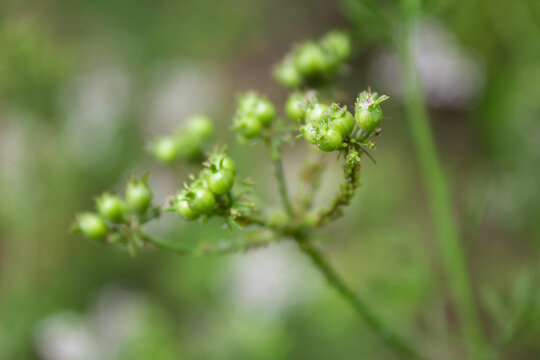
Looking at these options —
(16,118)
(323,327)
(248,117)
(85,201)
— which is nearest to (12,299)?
(85,201)

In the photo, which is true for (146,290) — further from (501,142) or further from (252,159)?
(501,142)

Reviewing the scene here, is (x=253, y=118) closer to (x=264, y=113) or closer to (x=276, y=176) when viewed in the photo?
(x=264, y=113)

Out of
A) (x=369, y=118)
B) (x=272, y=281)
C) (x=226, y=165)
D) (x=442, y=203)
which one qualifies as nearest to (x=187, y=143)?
(x=226, y=165)

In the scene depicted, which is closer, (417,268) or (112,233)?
(112,233)

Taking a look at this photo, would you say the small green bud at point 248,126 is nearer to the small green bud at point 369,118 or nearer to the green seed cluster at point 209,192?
the green seed cluster at point 209,192

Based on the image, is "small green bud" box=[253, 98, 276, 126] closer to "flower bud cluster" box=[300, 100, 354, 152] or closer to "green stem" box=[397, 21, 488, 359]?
"flower bud cluster" box=[300, 100, 354, 152]

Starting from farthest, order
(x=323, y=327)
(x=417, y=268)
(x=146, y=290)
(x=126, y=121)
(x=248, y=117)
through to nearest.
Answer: (x=126, y=121), (x=146, y=290), (x=323, y=327), (x=417, y=268), (x=248, y=117)

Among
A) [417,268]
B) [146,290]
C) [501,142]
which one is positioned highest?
[146,290]
